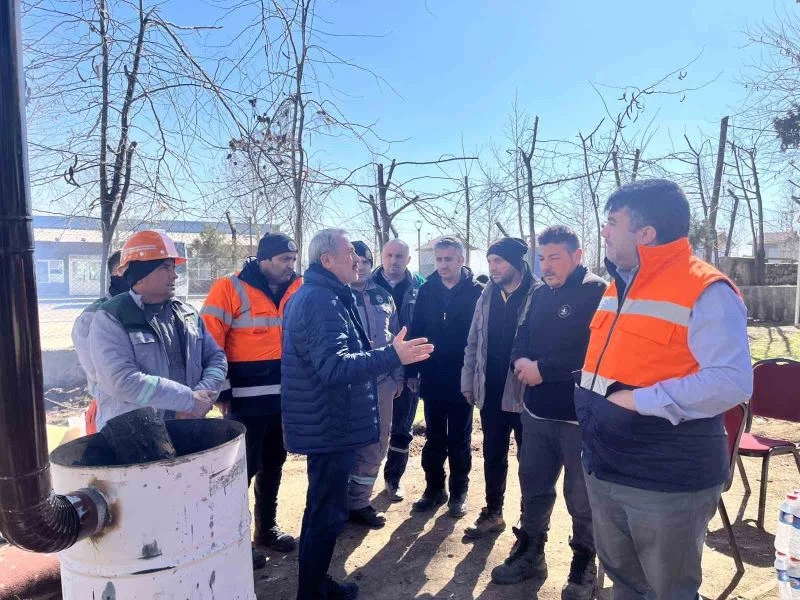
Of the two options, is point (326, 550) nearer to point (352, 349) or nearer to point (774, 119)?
point (352, 349)

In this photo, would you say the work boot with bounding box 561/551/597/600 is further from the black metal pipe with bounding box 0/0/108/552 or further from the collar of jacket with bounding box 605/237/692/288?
the black metal pipe with bounding box 0/0/108/552

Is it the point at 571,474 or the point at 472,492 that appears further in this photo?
the point at 472,492

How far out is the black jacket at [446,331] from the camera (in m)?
4.22

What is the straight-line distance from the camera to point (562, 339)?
3.09m

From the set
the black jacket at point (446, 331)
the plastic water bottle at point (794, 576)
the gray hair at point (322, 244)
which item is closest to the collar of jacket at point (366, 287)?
the black jacket at point (446, 331)

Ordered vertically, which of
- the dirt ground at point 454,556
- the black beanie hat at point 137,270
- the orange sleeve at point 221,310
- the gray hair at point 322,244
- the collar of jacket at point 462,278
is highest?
the gray hair at point 322,244

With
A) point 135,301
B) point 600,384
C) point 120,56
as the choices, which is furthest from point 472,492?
point 120,56

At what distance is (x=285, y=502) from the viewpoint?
14.4 feet

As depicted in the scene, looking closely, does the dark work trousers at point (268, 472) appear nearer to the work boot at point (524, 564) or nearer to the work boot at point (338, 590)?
the work boot at point (338, 590)

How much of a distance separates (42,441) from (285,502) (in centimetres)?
297

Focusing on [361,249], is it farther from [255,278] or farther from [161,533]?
[161,533]

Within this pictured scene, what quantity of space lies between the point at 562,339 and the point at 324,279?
1331 mm

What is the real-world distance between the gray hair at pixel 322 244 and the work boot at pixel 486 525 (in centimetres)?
214

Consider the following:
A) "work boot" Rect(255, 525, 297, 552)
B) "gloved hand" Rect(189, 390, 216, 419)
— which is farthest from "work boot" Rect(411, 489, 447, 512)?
"gloved hand" Rect(189, 390, 216, 419)
